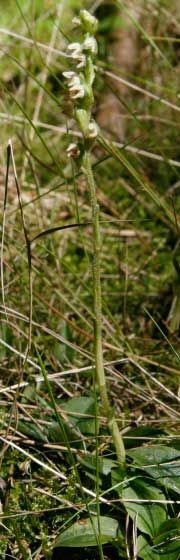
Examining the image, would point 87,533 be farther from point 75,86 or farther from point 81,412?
point 75,86

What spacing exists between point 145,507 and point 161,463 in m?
0.08

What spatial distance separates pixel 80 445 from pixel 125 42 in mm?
2187

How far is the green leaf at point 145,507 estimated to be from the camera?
138 centimetres

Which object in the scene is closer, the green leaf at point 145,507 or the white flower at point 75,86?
the white flower at point 75,86

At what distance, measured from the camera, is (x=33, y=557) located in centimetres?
145

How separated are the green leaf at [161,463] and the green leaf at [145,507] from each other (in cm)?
2

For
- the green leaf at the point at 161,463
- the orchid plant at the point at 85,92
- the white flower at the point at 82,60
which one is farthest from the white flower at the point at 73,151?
the green leaf at the point at 161,463

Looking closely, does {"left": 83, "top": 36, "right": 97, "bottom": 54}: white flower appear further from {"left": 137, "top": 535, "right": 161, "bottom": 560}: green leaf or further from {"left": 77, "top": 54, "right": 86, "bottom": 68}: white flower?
Result: {"left": 137, "top": 535, "right": 161, "bottom": 560}: green leaf

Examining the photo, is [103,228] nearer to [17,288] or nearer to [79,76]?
[17,288]

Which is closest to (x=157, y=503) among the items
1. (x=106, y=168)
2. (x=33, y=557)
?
(x=33, y=557)

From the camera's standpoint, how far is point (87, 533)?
139 cm

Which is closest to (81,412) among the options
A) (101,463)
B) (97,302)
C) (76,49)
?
(101,463)

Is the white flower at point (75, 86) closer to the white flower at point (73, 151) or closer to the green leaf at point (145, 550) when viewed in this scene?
the white flower at point (73, 151)

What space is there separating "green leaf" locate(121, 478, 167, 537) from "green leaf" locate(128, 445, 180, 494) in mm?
21
